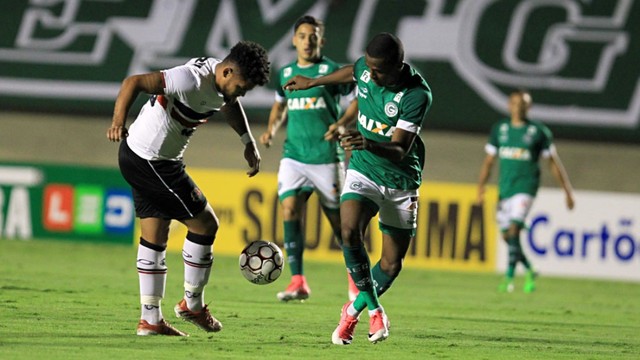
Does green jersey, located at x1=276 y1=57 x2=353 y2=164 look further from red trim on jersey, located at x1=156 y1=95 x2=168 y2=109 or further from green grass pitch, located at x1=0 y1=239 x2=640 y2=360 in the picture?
red trim on jersey, located at x1=156 y1=95 x2=168 y2=109

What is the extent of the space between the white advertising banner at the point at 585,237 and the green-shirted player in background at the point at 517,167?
2.04m

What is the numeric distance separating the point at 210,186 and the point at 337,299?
242 inches

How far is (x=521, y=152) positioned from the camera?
15188mm

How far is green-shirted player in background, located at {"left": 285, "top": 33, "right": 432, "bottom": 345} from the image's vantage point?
8102 mm

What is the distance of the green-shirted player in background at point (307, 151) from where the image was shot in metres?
11.6

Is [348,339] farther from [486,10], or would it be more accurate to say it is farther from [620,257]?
[486,10]

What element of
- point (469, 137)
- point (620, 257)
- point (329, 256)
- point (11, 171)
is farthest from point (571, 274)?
point (11, 171)

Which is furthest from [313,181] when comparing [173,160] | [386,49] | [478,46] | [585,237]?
[478,46]

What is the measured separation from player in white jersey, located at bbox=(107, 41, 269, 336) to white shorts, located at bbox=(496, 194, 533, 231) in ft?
23.9

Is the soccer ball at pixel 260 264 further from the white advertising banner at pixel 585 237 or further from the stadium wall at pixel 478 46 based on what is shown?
the stadium wall at pixel 478 46

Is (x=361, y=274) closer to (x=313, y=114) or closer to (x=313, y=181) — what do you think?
(x=313, y=181)

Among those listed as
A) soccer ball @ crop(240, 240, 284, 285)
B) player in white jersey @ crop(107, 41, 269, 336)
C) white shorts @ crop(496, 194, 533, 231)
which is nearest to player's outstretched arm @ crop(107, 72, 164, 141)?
player in white jersey @ crop(107, 41, 269, 336)

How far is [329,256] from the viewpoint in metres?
17.6

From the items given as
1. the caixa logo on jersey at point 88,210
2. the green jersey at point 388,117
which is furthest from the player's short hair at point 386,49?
the caixa logo on jersey at point 88,210
